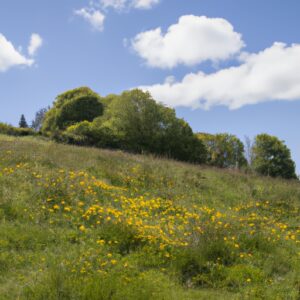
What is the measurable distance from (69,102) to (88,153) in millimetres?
27435

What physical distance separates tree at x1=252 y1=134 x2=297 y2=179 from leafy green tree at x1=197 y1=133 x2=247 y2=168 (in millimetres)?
3151

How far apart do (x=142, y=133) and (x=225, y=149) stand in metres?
15.0

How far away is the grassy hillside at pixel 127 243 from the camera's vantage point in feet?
16.3

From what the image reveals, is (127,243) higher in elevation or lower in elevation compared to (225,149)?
lower

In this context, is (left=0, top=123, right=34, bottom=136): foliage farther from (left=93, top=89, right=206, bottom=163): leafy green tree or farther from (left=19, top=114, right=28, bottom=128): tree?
(left=19, top=114, right=28, bottom=128): tree

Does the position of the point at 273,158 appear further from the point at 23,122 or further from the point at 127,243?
the point at 23,122

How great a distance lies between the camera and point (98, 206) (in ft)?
25.8

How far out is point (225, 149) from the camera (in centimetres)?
4253

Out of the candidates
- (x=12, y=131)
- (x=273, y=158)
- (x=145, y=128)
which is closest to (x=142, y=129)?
(x=145, y=128)

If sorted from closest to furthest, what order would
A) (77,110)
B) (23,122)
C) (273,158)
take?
(273,158), (77,110), (23,122)

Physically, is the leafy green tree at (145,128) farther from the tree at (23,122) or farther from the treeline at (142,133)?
the tree at (23,122)

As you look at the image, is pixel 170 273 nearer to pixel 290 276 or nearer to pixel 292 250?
pixel 290 276

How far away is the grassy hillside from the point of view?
498cm

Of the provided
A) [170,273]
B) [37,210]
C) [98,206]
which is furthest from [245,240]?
[37,210]
